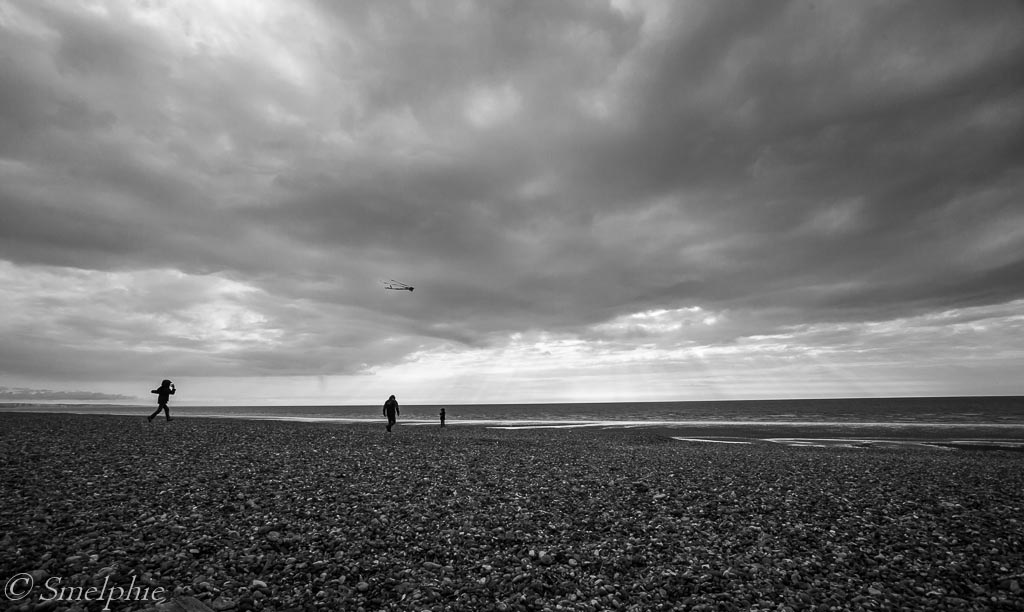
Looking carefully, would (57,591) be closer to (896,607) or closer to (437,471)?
(437,471)

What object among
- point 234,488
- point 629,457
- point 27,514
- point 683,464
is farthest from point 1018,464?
point 27,514

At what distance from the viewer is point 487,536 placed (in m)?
12.6

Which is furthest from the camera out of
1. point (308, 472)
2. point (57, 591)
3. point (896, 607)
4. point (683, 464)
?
point (683, 464)

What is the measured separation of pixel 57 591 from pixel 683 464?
80.4 ft

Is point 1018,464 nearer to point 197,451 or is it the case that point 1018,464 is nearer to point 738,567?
point 738,567

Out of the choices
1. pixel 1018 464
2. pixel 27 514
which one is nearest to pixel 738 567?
pixel 27 514

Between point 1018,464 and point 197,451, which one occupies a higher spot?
point 197,451

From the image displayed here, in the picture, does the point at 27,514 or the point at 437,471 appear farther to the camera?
the point at 437,471

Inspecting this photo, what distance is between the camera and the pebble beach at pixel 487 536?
30.3ft

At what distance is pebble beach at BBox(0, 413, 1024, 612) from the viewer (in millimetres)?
9242

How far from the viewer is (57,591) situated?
834 centimetres

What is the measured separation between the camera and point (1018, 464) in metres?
28.3

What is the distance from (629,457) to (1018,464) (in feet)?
81.3

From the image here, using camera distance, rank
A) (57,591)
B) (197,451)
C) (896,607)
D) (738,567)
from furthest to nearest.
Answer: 1. (197,451)
2. (738,567)
3. (896,607)
4. (57,591)
